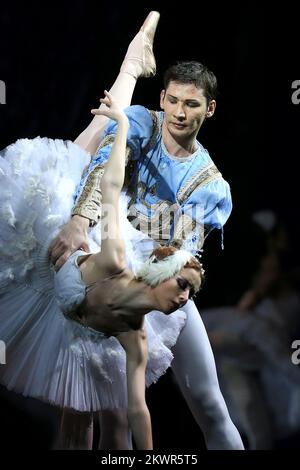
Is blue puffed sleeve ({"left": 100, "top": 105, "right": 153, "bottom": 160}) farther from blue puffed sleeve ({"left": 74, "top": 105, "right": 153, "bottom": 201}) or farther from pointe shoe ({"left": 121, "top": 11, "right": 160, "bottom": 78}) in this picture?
pointe shoe ({"left": 121, "top": 11, "right": 160, "bottom": 78})

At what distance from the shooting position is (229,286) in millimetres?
3607

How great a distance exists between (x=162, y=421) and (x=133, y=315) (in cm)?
115

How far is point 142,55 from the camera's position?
324 centimetres

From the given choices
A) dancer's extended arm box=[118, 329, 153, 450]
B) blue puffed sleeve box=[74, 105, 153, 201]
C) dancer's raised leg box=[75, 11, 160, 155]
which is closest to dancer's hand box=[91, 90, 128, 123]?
blue puffed sleeve box=[74, 105, 153, 201]

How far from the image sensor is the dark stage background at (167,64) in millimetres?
3436

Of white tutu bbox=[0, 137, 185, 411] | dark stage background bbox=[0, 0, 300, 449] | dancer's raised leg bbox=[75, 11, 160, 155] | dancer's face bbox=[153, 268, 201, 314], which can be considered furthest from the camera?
dark stage background bbox=[0, 0, 300, 449]

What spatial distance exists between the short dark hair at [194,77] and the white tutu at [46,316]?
42 cm

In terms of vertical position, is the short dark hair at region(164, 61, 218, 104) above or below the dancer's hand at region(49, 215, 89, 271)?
above

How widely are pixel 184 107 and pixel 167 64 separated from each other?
63 cm

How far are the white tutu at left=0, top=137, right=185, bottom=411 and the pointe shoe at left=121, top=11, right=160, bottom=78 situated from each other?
1.45 feet

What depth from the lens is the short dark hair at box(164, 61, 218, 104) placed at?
2.91 meters

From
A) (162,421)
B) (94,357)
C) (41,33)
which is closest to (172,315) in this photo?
(94,357)
